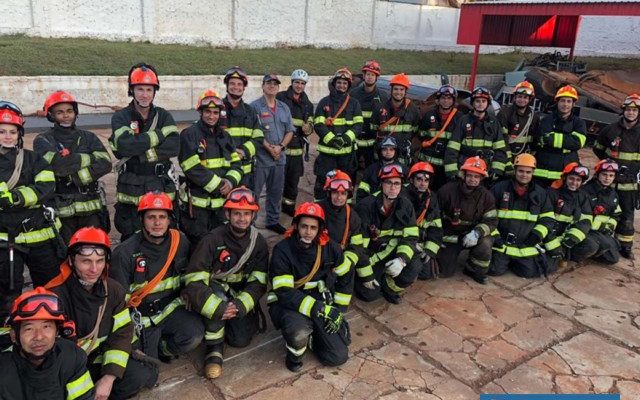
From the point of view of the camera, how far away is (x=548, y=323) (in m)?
4.94

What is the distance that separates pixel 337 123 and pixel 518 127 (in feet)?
7.74

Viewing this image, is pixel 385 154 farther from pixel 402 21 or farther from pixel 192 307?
pixel 402 21

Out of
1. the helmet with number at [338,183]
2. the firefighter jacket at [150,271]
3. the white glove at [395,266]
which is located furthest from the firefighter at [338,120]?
the firefighter jacket at [150,271]

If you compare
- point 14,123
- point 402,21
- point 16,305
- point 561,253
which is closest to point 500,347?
point 561,253

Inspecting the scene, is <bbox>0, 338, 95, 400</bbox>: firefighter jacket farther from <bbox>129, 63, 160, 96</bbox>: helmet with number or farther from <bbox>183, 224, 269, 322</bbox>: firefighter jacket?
<bbox>129, 63, 160, 96</bbox>: helmet with number

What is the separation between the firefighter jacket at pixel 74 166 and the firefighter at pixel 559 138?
520cm

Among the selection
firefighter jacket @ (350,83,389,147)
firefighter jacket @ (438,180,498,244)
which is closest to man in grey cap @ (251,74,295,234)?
firefighter jacket @ (350,83,389,147)

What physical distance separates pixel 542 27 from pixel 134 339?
756 inches

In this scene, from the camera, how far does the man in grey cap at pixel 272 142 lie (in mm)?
6219

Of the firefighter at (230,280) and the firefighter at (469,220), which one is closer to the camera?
the firefighter at (230,280)

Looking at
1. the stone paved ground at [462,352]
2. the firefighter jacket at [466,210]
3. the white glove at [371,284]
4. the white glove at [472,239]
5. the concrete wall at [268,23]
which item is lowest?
the stone paved ground at [462,352]

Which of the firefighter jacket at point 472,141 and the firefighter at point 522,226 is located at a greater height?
the firefighter jacket at point 472,141

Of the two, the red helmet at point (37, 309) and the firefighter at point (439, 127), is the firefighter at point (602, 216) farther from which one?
the red helmet at point (37, 309)

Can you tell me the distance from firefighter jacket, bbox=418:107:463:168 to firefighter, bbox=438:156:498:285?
1.06m
